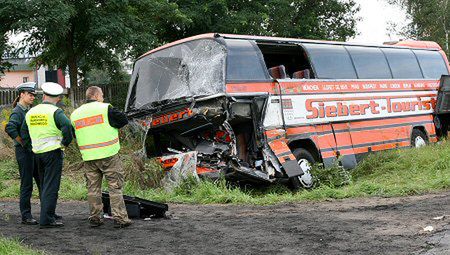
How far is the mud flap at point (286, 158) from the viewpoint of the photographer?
35.1ft

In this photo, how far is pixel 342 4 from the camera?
105ft

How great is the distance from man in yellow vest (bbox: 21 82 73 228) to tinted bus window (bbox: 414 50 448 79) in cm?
1140

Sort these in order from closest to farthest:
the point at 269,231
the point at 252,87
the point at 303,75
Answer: the point at 269,231
the point at 252,87
the point at 303,75

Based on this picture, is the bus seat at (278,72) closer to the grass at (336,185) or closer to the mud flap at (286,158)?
the mud flap at (286,158)

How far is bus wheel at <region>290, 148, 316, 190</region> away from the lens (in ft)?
36.7

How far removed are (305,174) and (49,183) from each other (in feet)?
17.2

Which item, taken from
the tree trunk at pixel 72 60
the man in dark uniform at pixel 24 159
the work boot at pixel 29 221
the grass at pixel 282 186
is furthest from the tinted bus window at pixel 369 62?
the tree trunk at pixel 72 60

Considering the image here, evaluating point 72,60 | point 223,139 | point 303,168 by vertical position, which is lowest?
point 303,168

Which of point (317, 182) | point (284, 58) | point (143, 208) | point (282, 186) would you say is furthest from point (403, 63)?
point (143, 208)

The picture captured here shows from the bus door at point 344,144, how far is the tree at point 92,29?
880 cm

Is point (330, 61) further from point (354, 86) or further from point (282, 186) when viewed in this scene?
point (282, 186)

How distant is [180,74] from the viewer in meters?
11.0

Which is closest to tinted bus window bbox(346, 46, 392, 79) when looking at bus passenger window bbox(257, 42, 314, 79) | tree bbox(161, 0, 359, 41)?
bus passenger window bbox(257, 42, 314, 79)

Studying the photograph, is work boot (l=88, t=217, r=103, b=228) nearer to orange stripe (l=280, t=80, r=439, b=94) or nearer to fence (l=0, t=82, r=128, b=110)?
orange stripe (l=280, t=80, r=439, b=94)
